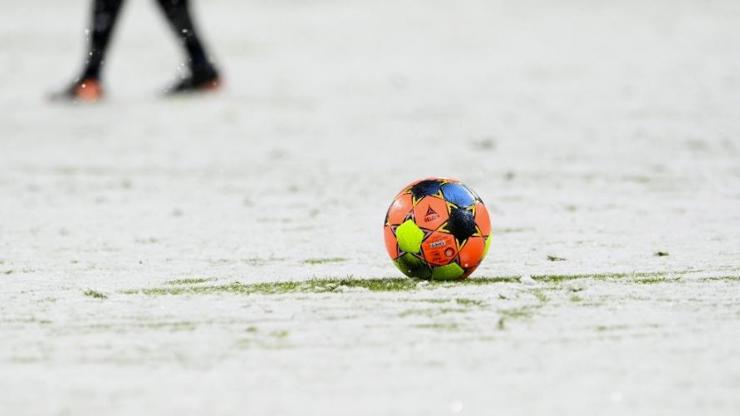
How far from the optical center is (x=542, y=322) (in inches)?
188

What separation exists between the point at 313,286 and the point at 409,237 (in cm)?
46

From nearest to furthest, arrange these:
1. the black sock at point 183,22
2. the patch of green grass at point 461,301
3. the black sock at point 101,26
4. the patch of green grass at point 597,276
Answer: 1. the patch of green grass at point 461,301
2. the patch of green grass at point 597,276
3. the black sock at point 101,26
4. the black sock at point 183,22

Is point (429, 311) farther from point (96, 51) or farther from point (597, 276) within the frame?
point (96, 51)

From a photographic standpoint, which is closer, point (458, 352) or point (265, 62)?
point (458, 352)

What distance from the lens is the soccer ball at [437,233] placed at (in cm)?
548

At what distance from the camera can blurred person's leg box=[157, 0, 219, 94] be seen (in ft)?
40.8

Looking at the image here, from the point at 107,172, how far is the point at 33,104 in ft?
13.6

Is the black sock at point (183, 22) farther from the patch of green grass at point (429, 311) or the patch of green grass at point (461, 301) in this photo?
the patch of green grass at point (429, 311)

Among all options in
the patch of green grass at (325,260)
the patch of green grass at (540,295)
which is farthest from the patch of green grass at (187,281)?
the patch of green grass at (540,295)

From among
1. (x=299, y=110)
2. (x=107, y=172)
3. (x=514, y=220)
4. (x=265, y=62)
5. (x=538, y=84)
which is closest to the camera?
(x=514, y=220)

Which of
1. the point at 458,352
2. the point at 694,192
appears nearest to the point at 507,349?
the point at 458,352

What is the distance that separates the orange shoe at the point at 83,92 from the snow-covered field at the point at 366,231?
16cm

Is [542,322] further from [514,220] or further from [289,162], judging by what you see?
[289,162]

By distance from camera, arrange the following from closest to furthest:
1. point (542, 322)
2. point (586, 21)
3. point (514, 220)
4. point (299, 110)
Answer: point (542, 322)
point (514, 220)
point (299, 110)
point (586, 21)
